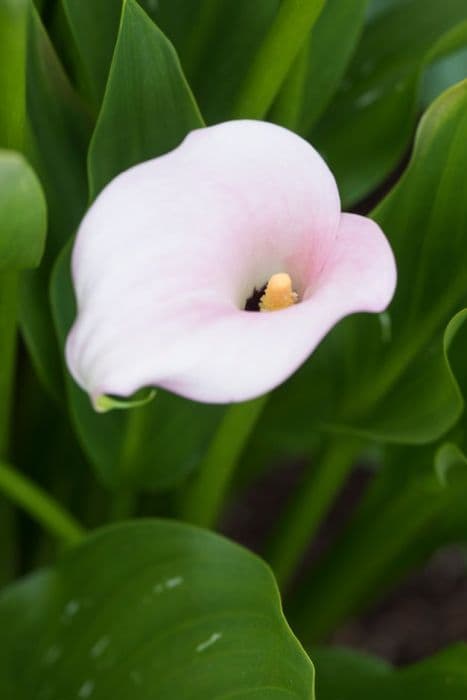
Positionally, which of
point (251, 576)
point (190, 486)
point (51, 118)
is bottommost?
point (190, 486)

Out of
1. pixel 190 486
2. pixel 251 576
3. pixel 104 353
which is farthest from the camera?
pixel 190 486

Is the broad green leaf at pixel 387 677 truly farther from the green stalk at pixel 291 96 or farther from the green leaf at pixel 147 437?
the green stalk at pixel 291 96

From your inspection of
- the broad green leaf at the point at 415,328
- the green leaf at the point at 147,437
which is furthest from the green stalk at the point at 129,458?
the broad green leaf at the point at 415,328

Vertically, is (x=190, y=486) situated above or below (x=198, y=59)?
below

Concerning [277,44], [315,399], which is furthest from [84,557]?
[277,44]

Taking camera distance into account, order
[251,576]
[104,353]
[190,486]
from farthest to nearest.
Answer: [190,486]
[251,576]
[104,353]

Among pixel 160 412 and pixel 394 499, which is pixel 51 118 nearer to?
pixel 160 412

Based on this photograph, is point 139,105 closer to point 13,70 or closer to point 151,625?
point 13,70
